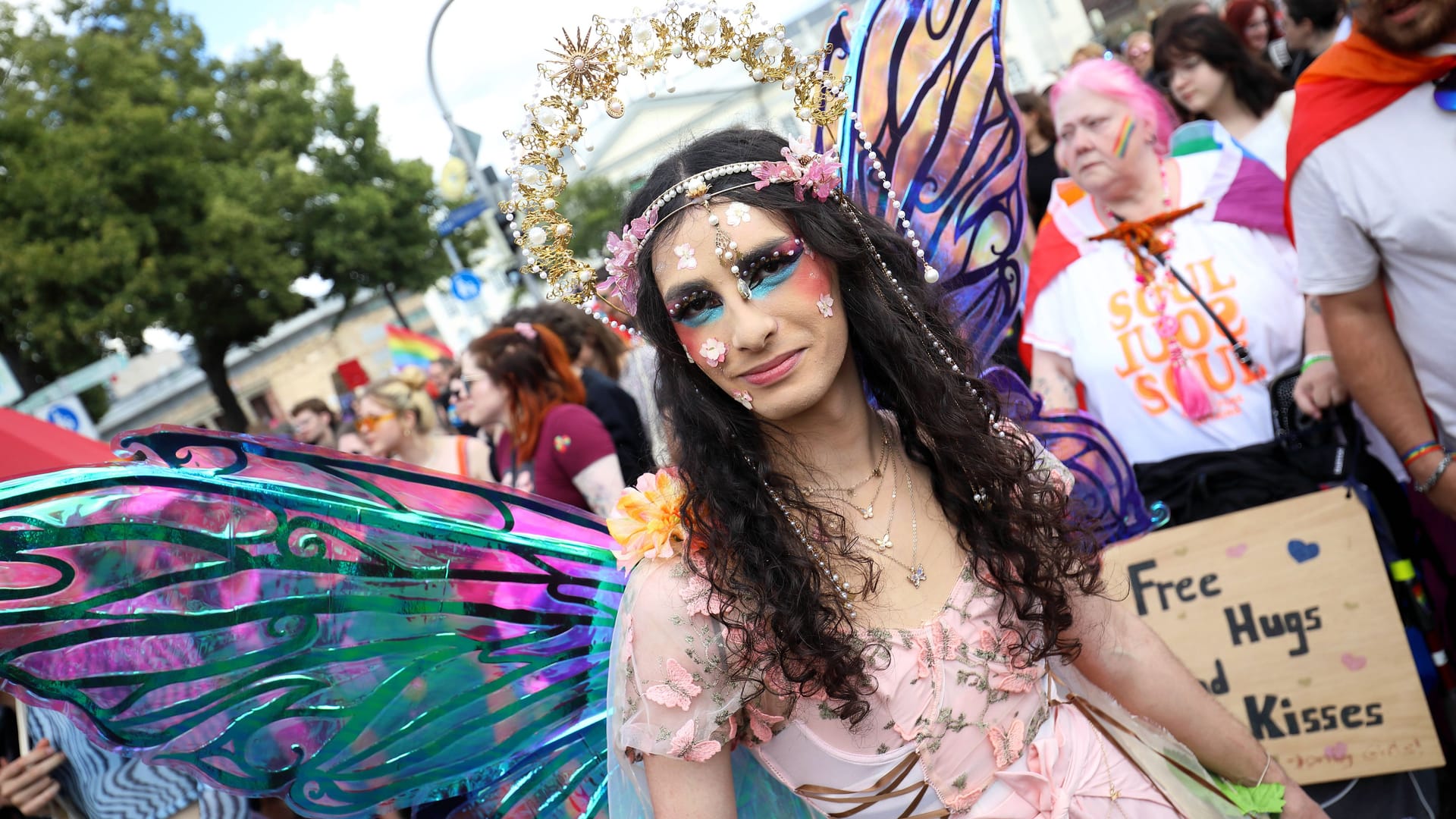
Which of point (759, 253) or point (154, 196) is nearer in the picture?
point (759, 253)

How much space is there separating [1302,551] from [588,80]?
214 cm

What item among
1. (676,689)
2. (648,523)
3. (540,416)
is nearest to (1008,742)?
(676,689)

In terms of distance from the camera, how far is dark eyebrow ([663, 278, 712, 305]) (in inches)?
64.1

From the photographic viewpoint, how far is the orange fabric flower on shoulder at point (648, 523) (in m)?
1.64

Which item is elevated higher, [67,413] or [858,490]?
[67,413]

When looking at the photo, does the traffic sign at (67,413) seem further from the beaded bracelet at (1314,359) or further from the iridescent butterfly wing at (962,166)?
the beaded bracelet at (1314,359)

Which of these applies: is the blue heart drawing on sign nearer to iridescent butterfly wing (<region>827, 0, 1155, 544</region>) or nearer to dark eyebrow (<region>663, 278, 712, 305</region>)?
iridescent butterfly wing (<region>827, 0, 1155, 544</region>)

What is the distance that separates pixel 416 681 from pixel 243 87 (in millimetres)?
26518

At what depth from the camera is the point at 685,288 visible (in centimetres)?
164

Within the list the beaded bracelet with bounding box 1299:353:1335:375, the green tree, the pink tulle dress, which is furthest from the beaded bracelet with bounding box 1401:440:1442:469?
the green tree

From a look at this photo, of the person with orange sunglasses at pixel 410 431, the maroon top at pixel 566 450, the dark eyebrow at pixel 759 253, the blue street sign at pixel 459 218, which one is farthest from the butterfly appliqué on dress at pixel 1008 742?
the blue street sign at pixel 459 218

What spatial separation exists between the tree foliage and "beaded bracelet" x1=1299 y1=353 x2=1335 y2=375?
18.2 meters

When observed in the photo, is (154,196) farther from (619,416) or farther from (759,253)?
(759,253)

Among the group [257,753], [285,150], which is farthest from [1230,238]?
[285,150]
